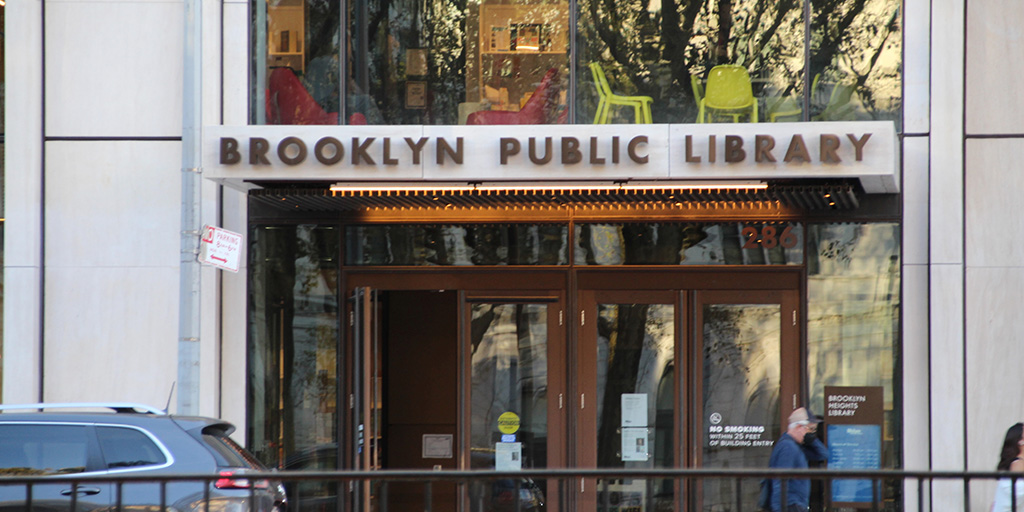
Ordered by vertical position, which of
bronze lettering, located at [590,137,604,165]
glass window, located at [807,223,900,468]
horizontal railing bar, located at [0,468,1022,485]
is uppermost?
bronze lettering, located at [590,137,604,165]

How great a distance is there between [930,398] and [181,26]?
863 centimetres

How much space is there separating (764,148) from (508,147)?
2.30 meters

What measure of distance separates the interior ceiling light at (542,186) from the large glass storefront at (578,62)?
35.1 inches

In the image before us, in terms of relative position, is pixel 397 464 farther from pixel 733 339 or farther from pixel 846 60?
pixel 846 60

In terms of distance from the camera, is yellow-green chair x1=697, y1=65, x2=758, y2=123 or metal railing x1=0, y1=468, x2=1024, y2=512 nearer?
metal railing x1=0, y1=468, x2=1024, y2=512

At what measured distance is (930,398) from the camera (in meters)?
10.9

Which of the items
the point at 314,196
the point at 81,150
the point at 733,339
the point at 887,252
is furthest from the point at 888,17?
the point at 81,150

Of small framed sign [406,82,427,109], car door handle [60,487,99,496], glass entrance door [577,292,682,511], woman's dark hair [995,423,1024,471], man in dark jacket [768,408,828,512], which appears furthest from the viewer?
glass entrance door [577,292,682,511]

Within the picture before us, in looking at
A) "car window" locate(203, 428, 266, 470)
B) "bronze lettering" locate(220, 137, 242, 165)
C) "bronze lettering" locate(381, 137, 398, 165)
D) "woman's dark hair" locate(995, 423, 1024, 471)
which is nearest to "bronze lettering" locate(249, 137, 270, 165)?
"bronze lettering" locate(220, 137, 242, 165)

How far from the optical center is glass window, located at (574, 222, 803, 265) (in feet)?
37.5

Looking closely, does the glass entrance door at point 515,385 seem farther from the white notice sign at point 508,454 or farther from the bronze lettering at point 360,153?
the bronze lettering at point 360,153

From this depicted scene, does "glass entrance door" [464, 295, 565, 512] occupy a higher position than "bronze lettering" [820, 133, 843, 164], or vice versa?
"bronze lettering" [820, 133, 843, 164]

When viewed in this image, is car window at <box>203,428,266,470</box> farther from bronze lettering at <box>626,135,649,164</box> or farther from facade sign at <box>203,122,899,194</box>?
bronze lettering at <box>626,135,649,164</box>

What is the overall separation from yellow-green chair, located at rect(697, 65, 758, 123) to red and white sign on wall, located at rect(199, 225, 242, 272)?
4.76 meters
